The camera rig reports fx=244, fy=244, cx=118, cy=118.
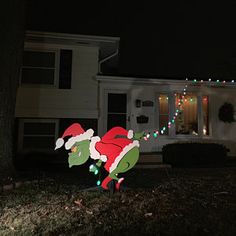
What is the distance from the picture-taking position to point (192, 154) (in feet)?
28.8

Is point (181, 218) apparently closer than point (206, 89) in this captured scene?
Yes

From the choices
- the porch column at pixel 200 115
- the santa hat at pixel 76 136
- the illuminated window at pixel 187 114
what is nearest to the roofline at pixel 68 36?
the illuminated window at pixel 187 114

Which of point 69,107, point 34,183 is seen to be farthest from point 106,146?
point 69,107

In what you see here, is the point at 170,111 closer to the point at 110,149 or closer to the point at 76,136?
the point at 110,149

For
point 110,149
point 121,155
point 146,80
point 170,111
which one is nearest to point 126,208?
point 121,155

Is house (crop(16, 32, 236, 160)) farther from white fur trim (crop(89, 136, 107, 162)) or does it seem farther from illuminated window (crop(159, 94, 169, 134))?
white fur trim (crop(89, 136, 107, 162))

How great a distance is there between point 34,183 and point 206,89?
832 centimetres

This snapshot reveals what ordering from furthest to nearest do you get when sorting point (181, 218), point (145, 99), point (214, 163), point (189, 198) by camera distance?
point (145, 99) → point (214, 163) → point (189, 198) → point (181, 218)

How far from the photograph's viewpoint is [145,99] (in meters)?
10.4

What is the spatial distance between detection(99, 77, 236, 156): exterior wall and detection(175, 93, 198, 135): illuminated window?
0.26 m

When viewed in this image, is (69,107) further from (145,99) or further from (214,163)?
(214,163)

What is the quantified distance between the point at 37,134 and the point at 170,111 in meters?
5.60

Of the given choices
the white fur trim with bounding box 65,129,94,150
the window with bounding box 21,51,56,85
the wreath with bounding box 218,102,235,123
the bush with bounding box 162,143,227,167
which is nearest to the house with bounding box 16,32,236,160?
the window with bounding box 21,51,56,85

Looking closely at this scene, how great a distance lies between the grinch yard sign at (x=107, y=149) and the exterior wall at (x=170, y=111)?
16.9ft
